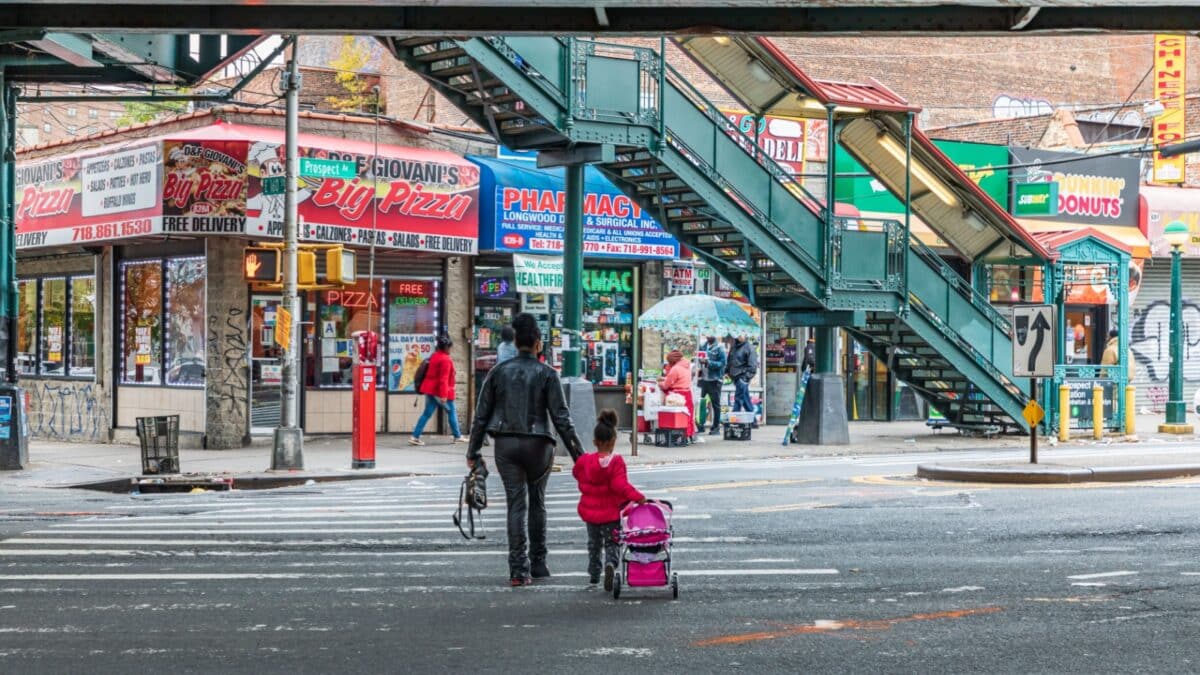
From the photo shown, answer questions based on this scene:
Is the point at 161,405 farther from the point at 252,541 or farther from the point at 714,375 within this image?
the point at 252,541

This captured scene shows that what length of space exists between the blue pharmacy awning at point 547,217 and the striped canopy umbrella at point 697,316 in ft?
6.30

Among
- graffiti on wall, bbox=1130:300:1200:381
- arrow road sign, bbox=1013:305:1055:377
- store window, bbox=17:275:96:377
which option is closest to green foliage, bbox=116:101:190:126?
store window, bbox=17:275:96:377

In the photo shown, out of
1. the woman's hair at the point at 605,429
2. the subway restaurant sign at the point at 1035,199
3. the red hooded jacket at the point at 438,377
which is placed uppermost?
the subway restaurant sign at the point at 1035,199

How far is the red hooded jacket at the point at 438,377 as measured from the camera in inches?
965

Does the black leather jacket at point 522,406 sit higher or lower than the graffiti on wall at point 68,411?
higher

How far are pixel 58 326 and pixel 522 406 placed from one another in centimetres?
2081

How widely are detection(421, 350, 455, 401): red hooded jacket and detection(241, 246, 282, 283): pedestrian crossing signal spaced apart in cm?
462

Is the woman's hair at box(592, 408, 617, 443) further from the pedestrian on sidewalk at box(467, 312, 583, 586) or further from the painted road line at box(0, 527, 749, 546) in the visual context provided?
the painted road line at box(0, 527, 749, 546)

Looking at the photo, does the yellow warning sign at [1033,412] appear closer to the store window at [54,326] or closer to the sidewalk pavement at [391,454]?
the sidewalk pavement at [391,454]

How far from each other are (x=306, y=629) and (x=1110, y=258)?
72.8ft

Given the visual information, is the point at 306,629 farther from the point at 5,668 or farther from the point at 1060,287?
the point at 1060,287

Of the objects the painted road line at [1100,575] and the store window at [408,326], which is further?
the store window at [408,326]

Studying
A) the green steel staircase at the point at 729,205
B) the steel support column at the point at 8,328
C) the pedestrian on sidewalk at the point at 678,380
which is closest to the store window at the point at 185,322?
the steel support column at the point at 8,328

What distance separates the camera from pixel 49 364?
28.6 m
